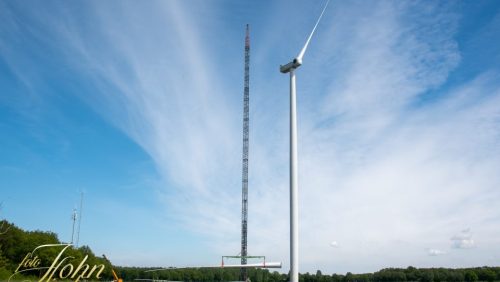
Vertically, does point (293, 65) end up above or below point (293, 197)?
above

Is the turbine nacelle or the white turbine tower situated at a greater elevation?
the turbine nacelle

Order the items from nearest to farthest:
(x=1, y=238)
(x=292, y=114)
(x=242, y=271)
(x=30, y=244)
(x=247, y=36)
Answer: (x=292, y=114)
(x=247, y=36)
(x=242, y=271)
(x=1, y=238)
(x=30, y=244)

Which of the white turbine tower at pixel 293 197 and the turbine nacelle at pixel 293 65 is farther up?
the turbine nacelle at pixel 293 65

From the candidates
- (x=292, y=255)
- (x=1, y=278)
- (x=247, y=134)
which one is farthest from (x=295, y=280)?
(x=247, y=134)

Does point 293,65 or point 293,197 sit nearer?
point 293,197

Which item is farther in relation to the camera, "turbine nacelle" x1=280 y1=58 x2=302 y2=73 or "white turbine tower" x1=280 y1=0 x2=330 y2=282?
"turbine nacelle" x1=280 y1=58 x2=302 y2=73

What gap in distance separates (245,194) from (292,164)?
108 metres

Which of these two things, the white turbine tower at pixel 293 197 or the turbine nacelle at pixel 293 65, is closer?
the white turbine tower at pixel 293 197

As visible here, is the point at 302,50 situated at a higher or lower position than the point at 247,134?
lower

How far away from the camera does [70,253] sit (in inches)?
6383

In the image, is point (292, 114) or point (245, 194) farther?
point (245, 194)

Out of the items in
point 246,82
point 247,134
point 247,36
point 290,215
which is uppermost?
point 247,36

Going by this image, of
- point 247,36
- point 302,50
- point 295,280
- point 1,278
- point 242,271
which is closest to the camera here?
point 295,280

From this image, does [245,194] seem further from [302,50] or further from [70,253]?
[302,50]
